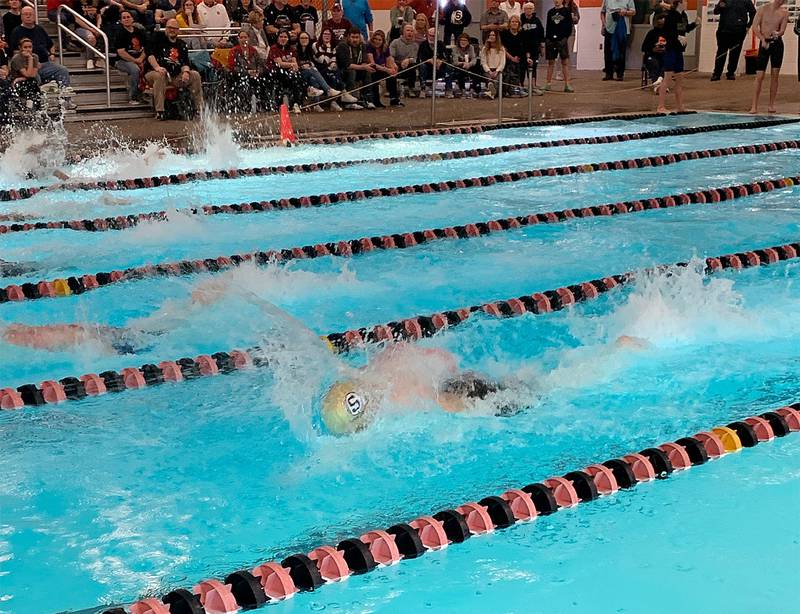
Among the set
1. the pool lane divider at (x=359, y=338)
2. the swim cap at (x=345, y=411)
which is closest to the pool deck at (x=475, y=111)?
the pool lane divider at (x=359, y=338)

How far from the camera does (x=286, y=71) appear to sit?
40.7ft

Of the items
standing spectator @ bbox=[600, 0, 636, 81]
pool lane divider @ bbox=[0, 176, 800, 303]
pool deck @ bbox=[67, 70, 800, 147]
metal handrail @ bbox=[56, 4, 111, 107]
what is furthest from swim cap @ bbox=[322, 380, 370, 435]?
standing spectator @ bbox=[600, 0, 636, 81]

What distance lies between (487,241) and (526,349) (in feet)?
6.55

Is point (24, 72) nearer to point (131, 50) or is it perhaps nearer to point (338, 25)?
point (131, 50)

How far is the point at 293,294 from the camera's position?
217 inches

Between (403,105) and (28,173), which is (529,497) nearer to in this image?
(28,173)

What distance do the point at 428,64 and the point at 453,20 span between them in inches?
32.3

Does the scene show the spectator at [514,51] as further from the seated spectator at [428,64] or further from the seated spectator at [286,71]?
the seated spectator at [286,71]

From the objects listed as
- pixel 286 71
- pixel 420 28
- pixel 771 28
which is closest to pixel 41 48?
pixel 286 71

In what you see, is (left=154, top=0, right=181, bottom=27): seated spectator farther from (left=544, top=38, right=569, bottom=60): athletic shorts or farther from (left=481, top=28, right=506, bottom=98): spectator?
(left=544, top=38, right=569, bottom=60): athletic shorts

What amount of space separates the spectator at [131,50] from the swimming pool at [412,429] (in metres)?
5.57

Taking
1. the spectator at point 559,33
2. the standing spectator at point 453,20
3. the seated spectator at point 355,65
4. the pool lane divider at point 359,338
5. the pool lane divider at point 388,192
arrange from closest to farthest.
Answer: the pool lane divider at point 359,338, the pool lane divider at point 388,192, the seated spectator at point 355,65, the standing spectator at point 453,20, the spectator at point 559,33

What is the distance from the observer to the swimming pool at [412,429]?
290cm

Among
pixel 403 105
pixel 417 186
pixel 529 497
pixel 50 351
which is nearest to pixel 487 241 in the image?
pixel 417 186
